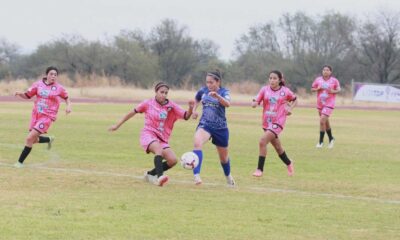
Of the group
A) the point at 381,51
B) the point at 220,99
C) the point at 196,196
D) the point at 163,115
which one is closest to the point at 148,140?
the point at 163,115

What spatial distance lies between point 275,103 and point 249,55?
85871 millimetres

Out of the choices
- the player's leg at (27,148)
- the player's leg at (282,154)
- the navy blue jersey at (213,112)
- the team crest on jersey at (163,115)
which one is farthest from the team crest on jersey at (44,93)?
the player's leg at (282,154)

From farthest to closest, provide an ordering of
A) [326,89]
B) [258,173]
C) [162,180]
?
[326,89] → [258,173] → [162,180]

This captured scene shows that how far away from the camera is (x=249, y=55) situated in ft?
324

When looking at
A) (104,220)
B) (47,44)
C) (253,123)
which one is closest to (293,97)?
(104,220)

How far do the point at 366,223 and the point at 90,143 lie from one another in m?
11.5

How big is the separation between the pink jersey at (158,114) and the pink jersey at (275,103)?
223 centimetres

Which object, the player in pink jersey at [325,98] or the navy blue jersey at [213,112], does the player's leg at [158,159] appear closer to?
the navy blue jersey at [213,112]

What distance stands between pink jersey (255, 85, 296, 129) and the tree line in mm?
61872

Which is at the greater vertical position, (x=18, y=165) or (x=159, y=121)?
(x=159, y=121)

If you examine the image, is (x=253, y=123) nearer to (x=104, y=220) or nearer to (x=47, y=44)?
(x=104, y=220)

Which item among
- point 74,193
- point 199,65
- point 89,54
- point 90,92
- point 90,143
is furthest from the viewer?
point 199,65

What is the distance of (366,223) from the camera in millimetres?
8773

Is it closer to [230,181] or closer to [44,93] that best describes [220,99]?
[230,181]
